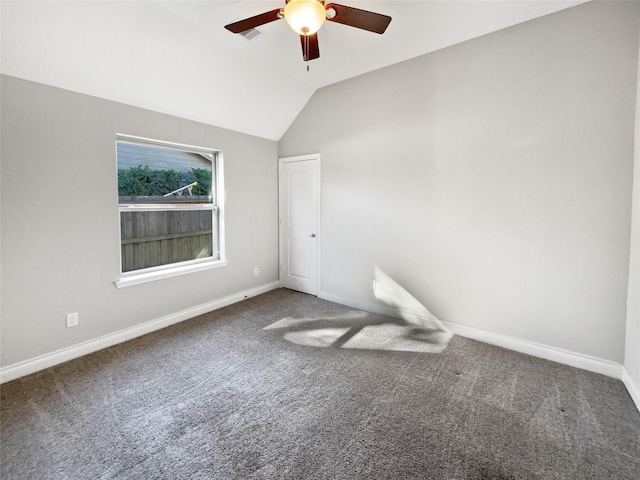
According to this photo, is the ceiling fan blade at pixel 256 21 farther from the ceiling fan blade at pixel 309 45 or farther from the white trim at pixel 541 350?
the white trim at pixel 541 350

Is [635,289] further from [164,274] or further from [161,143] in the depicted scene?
[161,143]

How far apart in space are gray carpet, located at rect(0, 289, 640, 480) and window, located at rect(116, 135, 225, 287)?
0.99 m

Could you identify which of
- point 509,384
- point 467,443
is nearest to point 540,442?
point 467,443

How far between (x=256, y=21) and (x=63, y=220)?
2.33 meters

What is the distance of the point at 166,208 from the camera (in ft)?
11.3

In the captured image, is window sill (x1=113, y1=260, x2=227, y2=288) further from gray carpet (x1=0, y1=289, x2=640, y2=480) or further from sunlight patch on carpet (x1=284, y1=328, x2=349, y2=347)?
sunlight patch on carpet (x1=284, y1=328, x2=349, y2=347)

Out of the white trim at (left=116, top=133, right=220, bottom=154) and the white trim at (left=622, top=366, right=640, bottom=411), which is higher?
the white trim at (left=116, top=133, right=220, bottom=154)

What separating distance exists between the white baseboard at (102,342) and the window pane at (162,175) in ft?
4.43

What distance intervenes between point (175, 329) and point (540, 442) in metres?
3.33

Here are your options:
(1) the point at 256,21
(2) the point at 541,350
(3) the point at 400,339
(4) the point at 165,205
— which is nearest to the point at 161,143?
(4) the point at 165,205

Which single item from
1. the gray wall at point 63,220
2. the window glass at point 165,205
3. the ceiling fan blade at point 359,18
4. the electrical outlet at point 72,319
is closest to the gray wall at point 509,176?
the ceiling fan blade at point 359,18

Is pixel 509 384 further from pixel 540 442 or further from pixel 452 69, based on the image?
pixel 452 69

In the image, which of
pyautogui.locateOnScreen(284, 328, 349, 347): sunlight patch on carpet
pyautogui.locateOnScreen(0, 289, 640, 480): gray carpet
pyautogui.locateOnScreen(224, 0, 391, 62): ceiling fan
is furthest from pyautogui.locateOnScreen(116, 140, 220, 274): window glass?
pyautogui.locateOnScreen(224, 0, 391, 62): ceiling fan

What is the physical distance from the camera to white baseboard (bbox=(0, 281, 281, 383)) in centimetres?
239
